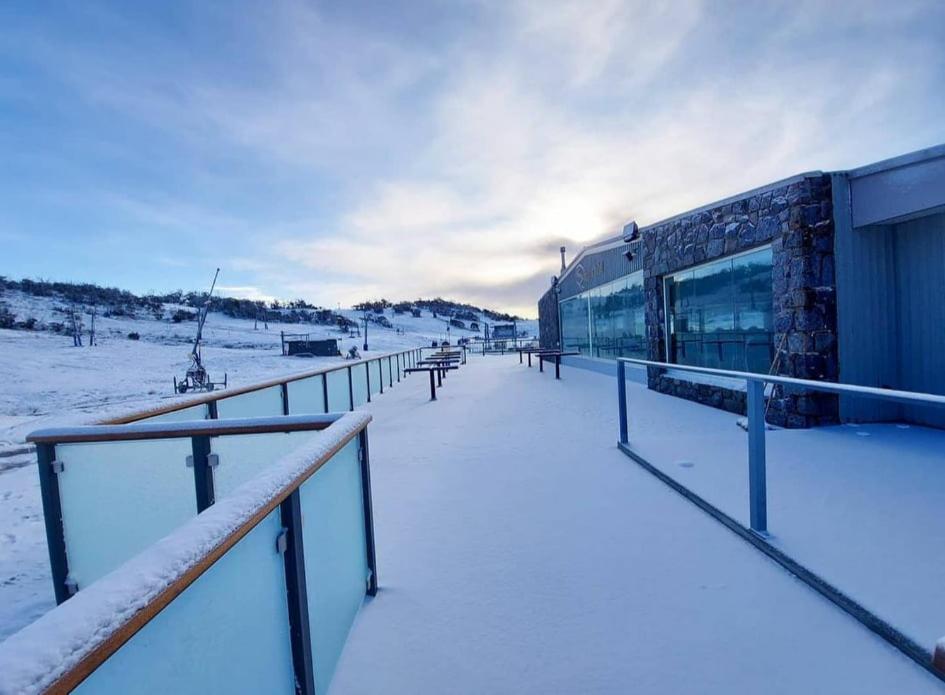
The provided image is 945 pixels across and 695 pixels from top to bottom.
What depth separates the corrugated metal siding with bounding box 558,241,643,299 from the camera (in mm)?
10391

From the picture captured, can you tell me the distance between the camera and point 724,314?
280 inches

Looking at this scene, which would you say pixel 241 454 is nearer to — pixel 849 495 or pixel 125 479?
pixel 125 479

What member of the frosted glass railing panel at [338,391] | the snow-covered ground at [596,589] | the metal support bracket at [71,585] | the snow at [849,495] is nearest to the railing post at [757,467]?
the snow at [849,495]

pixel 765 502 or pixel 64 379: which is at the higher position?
pixel 64 379

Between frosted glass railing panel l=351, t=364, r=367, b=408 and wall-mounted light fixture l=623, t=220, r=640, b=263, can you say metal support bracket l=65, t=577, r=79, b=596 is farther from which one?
wall-mounted light fixture l=623, t=220, r=640, b=263

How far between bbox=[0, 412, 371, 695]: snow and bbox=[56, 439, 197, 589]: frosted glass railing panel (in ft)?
5.34

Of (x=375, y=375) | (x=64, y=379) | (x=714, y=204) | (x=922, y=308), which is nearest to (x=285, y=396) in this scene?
(x=375, y=375)

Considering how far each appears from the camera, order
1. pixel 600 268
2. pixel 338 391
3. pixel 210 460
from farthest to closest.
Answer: pixel 600 268, pixel 338 391, pixel 210 460

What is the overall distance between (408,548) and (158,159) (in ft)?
51.4

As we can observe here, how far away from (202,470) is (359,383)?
6.93m

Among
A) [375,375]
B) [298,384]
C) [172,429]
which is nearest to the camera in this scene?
[172,429]

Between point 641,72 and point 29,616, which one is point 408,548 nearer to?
point 29,616

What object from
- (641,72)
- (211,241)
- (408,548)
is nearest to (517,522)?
(408,548)

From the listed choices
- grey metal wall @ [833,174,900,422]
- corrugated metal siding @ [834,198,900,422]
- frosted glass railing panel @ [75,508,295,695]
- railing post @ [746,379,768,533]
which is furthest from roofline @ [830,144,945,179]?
frosted glass railing panel @ [75,508,295,695]
